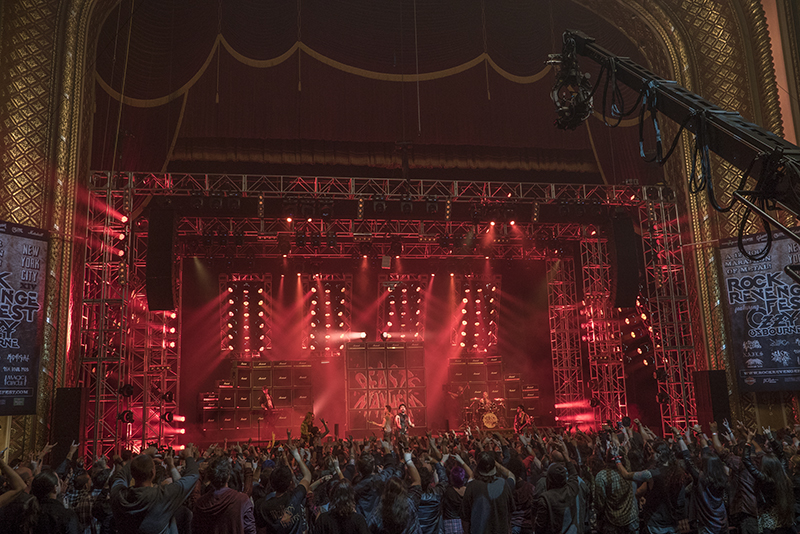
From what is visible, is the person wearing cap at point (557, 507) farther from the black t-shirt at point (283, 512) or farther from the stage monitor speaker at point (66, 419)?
the stage monitor speaker at point (66, 419)

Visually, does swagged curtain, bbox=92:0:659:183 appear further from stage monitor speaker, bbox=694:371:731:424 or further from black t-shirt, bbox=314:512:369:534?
black t-shirt, bbox=314:512:369:534

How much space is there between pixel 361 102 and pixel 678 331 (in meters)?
9.42

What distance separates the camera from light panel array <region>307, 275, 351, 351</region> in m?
20.8

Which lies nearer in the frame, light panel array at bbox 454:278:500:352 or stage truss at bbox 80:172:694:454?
stage truss at bbox 80:172:694:454

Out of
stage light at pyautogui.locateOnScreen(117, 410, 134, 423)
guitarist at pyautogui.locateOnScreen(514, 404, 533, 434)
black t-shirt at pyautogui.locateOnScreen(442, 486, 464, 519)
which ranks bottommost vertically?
guitarist at pyautogui.locateOnScreen(514, 404, 533, 434)

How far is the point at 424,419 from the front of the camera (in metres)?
20.4

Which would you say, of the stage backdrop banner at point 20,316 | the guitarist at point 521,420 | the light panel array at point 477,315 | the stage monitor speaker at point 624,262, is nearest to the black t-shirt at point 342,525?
the stage backdrop banner at point 20,316

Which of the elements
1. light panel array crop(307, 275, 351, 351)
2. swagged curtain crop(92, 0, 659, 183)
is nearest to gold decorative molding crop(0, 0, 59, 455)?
swagged curtain crop(92, 0, 659, 183)

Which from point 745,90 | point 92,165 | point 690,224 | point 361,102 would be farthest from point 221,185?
point 745,90

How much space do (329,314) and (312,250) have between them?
217 cm

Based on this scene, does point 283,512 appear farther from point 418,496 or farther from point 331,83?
point 331,83

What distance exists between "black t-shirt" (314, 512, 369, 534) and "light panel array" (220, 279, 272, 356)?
54.9 ft

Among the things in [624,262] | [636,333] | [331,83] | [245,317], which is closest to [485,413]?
[636,333]

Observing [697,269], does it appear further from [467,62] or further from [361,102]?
[361,102]
